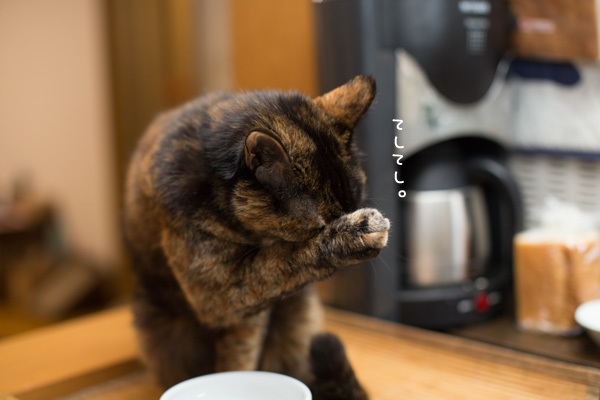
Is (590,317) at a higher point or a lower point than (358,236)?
lower

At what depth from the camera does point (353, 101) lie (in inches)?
28.4

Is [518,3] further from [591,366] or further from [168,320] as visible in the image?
[168,320]

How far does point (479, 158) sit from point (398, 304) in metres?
0.32

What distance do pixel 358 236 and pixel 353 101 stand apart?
20 centimetres

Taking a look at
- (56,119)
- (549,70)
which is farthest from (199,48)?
(549,70)

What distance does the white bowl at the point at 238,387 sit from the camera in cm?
70

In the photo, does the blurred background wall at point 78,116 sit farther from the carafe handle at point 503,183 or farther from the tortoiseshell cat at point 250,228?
the tortoiseshell cat at point 250,228

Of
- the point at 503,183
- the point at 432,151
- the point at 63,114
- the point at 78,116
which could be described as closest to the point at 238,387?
the point at 432,151

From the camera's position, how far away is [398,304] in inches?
43.0

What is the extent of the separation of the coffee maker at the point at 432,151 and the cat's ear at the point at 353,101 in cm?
13

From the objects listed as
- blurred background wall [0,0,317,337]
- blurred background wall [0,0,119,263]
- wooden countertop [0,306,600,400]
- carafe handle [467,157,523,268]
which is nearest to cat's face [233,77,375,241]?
wooden countertop [0,306,600,400]

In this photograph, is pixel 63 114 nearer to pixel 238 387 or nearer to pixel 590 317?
pixel 238 387

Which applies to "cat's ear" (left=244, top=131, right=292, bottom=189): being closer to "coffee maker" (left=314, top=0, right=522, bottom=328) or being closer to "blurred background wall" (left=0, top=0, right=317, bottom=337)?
"coffee maker" (left=314, top=0, right=522, bottom=328)

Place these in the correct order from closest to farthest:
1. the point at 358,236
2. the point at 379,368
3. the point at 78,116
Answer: the point at 358,236, the point at 379,368, the point at 78,116
